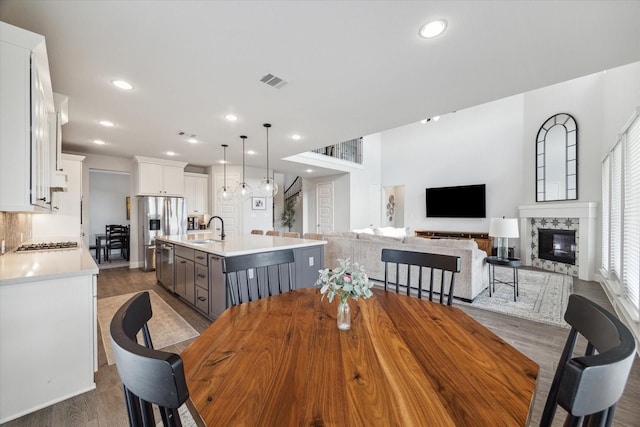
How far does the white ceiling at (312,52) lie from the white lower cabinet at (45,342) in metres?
1.80

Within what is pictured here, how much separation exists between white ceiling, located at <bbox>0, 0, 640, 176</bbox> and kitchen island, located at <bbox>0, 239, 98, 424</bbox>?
5.67 ft

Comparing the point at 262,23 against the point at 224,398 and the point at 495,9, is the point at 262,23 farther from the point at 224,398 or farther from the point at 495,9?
the point at 224,398

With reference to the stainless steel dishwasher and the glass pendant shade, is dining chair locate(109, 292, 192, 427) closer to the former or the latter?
the stainless steel dishwasher

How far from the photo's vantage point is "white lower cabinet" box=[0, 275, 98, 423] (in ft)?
5.39

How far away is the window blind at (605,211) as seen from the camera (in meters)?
4.36

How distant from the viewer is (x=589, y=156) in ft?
16.8

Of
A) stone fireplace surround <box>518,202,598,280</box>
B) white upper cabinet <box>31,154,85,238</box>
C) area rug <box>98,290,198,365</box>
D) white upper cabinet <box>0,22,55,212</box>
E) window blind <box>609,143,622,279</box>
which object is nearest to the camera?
white upper cabinet <box>0,22,55,212</box>

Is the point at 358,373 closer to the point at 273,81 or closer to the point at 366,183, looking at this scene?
the point at 273,81

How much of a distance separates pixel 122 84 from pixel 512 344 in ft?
15.1

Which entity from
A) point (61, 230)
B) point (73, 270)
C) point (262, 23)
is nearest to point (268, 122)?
point (262, 23)

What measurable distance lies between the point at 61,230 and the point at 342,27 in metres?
5.75

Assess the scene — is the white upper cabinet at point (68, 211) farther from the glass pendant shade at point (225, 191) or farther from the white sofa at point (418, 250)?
the white sofa at point (418, 250)

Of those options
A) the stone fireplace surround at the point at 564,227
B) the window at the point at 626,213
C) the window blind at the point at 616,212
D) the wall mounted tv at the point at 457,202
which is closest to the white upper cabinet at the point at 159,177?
the wall mounted tv at the point at 457,202

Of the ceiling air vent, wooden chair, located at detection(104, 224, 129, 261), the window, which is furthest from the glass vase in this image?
wooden chair, located at detection(104, 224, 129, 261)
